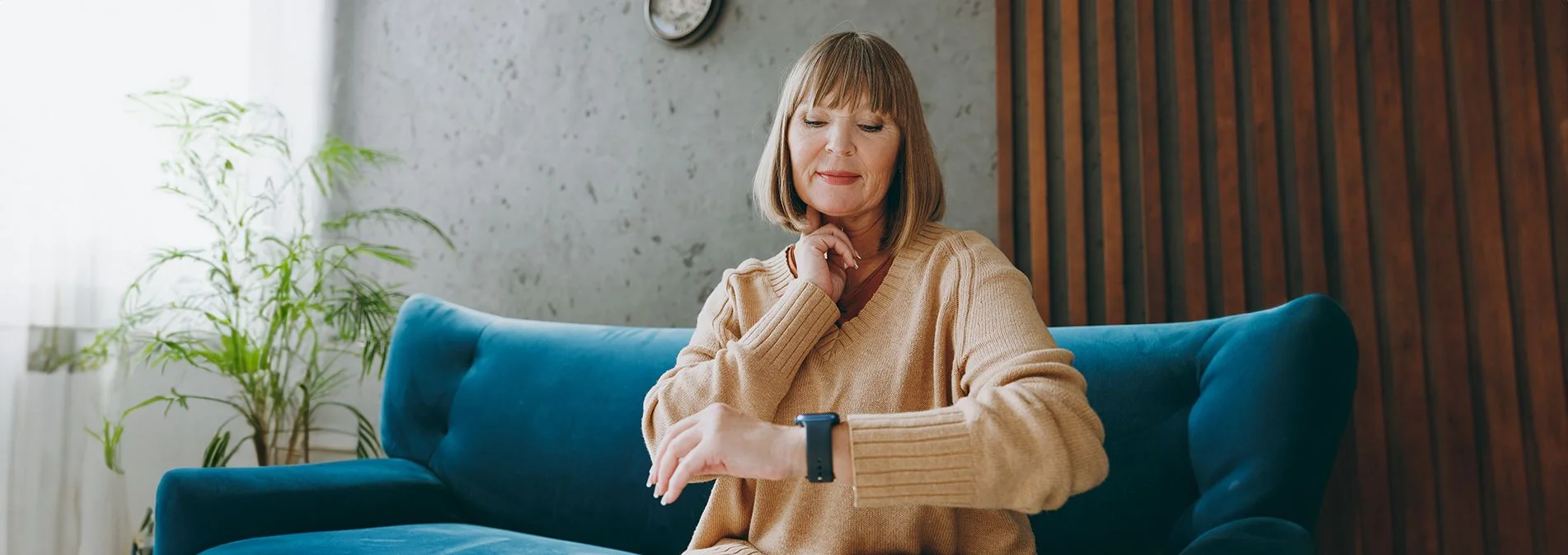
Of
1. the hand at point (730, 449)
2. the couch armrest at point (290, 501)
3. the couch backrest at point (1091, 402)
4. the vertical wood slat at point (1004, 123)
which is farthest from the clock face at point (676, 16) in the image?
the hand at point (730, 449)

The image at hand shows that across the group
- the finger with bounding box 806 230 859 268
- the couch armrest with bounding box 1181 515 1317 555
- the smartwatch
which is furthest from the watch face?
the couch armrest with bounding box 1181 515 1317 555

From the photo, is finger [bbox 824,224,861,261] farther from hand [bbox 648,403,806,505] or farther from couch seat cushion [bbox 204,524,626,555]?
couch seat cushion [bbox 204,524,626,555]

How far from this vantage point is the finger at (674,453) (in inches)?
38.0

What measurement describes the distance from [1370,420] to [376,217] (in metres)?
2.80

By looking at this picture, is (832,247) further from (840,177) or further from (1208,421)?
(1208,421)

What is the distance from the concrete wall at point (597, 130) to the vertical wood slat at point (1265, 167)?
54cm

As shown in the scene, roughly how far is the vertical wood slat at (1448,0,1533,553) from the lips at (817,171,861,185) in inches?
46.6

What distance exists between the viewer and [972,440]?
0.87 meters

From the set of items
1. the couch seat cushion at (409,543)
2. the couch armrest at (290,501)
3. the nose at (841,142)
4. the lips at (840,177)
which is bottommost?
the couch seat cushion at (409,543)

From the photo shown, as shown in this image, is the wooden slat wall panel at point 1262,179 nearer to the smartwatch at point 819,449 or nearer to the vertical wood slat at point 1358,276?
the vertical wood slat at point 1358,276

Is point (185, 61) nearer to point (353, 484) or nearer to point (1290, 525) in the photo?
point (353, 484)

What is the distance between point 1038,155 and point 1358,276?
64 cm

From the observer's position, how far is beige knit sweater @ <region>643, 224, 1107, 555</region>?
0.92 m

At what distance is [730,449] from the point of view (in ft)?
3.06
